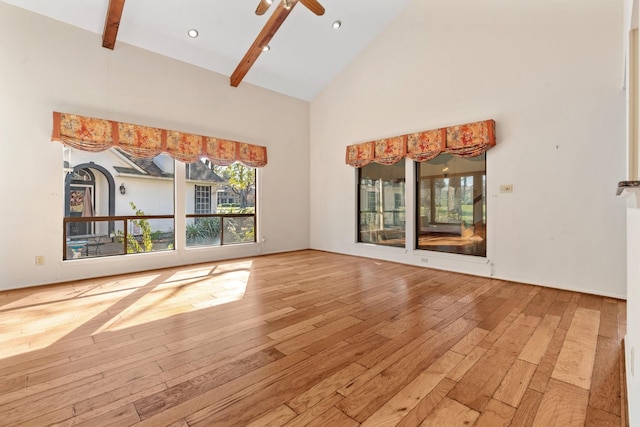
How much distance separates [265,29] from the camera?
4688 mm

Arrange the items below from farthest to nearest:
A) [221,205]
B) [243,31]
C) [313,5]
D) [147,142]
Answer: [221,205] → [243,31] → [147,142] → [313,5]

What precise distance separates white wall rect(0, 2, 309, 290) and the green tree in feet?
2.18

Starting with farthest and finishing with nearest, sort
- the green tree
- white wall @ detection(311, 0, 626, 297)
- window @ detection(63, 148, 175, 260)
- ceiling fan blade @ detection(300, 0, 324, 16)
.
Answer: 1. the green tree
2. window @ detection(63, 148, 175, 260)
3. ceiling fan blade @ detection(300, 0, 324, 16)
4. white wall @ detection(311, 0, 626, 297)

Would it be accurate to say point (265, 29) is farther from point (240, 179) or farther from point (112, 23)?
point (240, 179)

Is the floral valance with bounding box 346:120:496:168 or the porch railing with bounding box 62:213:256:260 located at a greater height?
the floral valance with bounding box 346:120:496:168

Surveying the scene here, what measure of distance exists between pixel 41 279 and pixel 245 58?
4716 millimetres

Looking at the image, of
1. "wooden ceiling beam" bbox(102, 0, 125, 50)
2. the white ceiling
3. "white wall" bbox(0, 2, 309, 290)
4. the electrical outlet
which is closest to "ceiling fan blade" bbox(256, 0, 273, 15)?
the white ceiling

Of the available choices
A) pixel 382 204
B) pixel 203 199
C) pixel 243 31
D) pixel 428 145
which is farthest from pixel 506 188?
pixel 203 199

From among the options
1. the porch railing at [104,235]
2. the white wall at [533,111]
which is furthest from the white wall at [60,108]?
the white wall at [533,111]

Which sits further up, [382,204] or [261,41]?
[261,41]

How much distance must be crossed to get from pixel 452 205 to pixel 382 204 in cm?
145

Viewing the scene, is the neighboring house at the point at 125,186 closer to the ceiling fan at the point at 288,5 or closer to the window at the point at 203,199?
the window at the point at 203,199

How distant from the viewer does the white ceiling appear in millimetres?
4194

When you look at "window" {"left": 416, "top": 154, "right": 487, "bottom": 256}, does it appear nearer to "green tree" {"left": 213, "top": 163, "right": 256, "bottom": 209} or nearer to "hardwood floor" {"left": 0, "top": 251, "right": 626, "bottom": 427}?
"hardwood floor" {"left": 0, "top": 251, "right": 626, "bottom": 427}
